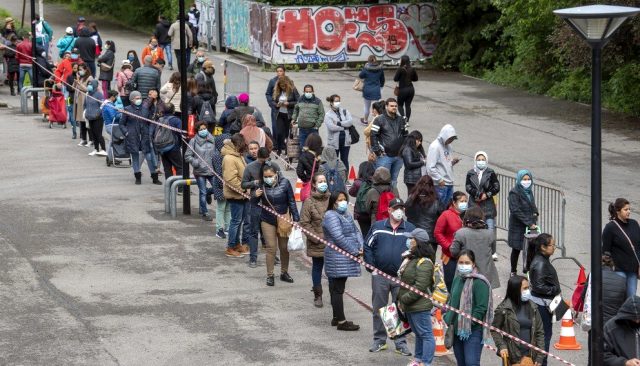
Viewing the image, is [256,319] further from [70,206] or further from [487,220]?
[70,206]

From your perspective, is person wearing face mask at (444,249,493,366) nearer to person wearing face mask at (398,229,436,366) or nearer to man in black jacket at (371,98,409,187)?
person wearing face mask at (398,229,436,366)

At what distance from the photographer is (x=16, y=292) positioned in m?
16.0

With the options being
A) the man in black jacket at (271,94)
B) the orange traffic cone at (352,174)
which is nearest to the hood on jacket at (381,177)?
the orange traffic cone at (352,174)

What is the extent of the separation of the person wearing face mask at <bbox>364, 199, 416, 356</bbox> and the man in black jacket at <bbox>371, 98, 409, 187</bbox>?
5.99 metres

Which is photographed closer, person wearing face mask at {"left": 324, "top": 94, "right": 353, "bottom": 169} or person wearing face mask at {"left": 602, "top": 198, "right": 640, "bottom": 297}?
person wearing face mask at {"left": 602, "top": 198, "right": 640, "bottom": 297}

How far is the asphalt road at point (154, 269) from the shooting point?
14.0 meters

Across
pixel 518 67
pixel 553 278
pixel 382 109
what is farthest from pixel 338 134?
pixel 518 67

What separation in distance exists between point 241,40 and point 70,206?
64.3ft

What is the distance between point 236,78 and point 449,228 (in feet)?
49.7

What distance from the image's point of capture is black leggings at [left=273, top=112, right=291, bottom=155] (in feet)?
79.4

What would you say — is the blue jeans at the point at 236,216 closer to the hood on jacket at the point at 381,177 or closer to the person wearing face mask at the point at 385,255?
the hood on jacket at the point at 381,177

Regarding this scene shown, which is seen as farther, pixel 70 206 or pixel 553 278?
pixel 70 206

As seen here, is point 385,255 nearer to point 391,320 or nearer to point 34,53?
point 391,320

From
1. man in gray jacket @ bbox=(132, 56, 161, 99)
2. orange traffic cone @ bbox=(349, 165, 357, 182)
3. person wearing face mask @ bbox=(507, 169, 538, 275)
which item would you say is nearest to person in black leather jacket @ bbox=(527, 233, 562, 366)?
person wearing face mask @ bbox=(507, 169, 538, 275)
